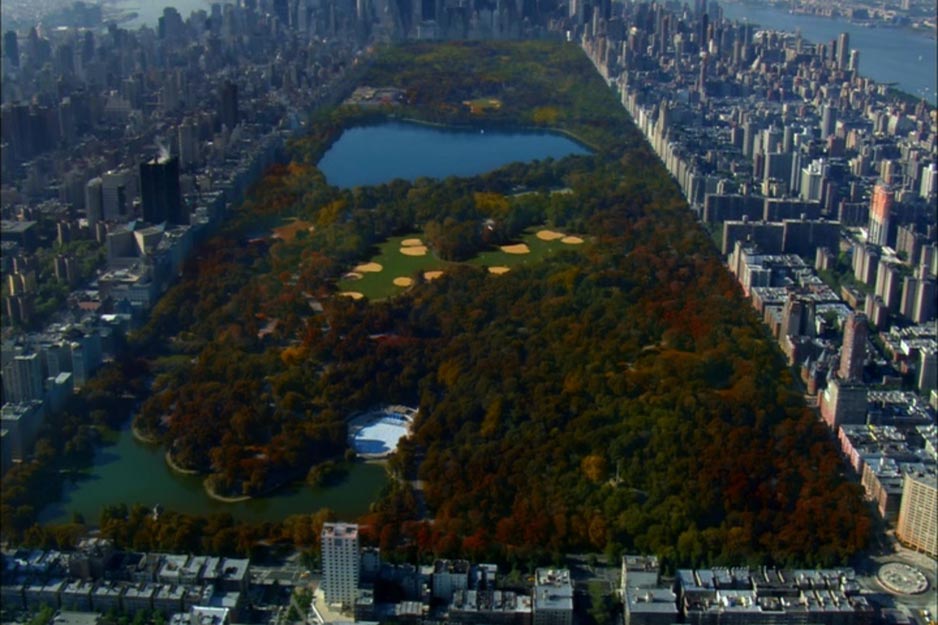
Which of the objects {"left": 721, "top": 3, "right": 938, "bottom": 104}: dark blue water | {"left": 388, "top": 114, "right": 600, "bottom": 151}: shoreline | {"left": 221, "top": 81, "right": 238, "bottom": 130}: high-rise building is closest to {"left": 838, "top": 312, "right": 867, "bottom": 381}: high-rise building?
{"left": 388, "top": 114, "right": 600, "bottom": 151}: shoreline

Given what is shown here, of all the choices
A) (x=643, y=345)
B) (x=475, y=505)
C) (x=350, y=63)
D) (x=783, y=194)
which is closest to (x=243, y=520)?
(x=475, y=505)

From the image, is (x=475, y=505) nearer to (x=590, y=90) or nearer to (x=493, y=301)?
(x=493, y=301)

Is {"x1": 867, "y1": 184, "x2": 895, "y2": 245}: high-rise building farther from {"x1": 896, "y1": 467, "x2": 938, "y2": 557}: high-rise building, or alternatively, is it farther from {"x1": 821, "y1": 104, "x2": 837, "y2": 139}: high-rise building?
{"x1": 896, "y1": 467, "x2": 938, "y2": 557}: high-rise building

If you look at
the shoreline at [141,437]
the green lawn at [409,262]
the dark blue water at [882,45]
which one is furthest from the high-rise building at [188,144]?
the dark blue water at [882,45]

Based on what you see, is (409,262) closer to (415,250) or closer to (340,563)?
(415,250)

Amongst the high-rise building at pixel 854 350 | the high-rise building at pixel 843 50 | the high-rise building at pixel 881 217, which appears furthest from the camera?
the high-rise building at pixel 843 50

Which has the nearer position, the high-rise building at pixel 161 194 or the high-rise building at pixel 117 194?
the high-rise building at pixel 161 194

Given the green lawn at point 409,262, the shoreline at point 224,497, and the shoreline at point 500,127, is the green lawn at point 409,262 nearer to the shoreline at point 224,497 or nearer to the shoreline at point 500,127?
the shoreline at point 224,497
